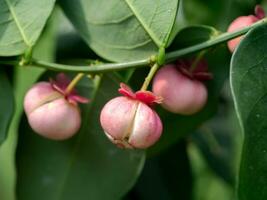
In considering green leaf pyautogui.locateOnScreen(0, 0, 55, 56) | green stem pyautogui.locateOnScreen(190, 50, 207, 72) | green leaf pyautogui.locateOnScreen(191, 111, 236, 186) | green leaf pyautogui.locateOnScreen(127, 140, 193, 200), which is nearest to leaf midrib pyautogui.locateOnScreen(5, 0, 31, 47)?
green leaf pyautogui.locateOnScreen(0, 0, 55, 56)

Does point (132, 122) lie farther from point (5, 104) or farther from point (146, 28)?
point (5, 104)

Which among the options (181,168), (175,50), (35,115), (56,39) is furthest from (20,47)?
(181,168)

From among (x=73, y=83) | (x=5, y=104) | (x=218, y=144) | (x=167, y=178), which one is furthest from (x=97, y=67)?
(x=218, y=144)

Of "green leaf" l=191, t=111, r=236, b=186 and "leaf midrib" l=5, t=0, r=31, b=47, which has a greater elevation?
"leaf midrib" l=5, t=0, r=31, b=47

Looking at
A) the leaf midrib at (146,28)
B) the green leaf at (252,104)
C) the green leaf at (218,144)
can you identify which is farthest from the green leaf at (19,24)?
the green leaf at (218,144)

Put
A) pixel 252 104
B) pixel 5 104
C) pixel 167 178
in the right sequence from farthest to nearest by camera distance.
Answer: pixel 167 178, pixel 5 104, pixel 252 104

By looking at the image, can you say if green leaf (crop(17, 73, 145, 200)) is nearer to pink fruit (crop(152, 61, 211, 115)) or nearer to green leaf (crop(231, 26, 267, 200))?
pink fruit (crop(152, 61, 211, 115))

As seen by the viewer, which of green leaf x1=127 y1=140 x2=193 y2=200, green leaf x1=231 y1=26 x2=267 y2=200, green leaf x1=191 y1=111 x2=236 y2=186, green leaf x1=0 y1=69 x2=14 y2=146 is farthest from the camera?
green leaf x1=191 y1=111 x2=236 y2=186
